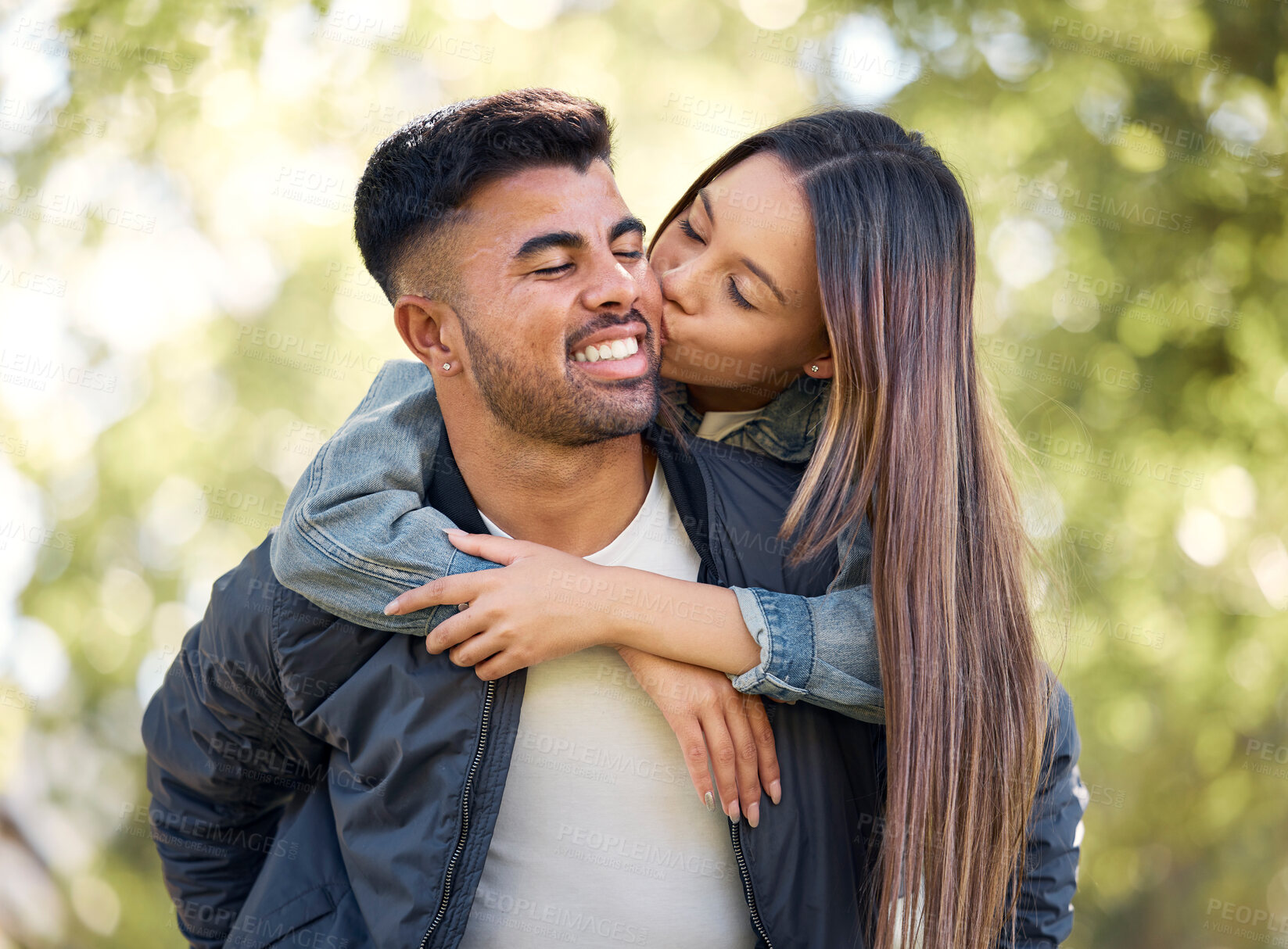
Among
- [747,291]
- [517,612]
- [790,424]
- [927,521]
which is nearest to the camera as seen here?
[517,612]

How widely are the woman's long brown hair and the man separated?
179mm

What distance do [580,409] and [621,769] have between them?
27.8 inches

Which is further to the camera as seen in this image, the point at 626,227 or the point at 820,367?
the point at 820,367

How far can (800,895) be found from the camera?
179 cm

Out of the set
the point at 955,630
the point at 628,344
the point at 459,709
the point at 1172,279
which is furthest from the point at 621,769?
the point at 1172,279

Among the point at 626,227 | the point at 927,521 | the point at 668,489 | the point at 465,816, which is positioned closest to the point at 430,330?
the point at 626,227

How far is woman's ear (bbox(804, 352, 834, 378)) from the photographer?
220 centimetres

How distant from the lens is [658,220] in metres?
4.78

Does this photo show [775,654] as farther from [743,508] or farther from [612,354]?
[612,354]

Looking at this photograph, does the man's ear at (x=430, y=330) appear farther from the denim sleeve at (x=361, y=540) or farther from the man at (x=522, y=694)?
the denim sleeve at (x=361, y=540)

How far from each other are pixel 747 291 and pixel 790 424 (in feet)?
1.12

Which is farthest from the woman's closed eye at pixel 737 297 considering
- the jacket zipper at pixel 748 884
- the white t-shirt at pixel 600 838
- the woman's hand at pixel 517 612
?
the jacket zipper at pixel 748 884

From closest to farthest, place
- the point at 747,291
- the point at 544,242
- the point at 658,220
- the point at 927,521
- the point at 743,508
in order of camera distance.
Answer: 1. the point at 927,521
2. the point at 544,242
3. the point at 743,508
4. the point at 747,291
5. the point at 658,220

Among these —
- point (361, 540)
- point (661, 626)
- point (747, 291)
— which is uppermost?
point (747, 291)
